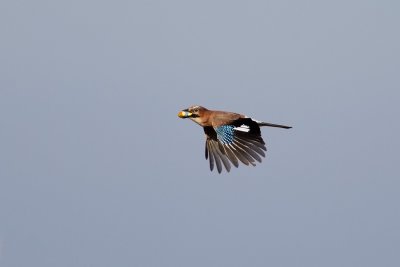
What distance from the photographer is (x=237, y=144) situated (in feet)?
109

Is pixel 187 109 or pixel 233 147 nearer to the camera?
pixel 233 147

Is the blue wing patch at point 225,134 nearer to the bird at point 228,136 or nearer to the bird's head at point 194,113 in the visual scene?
the bird at point 228,136

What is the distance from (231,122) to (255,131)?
743mm

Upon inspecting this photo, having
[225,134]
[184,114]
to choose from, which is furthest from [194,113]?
[225,134]

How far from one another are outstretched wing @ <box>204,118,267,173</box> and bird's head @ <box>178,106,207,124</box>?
1.91 feet

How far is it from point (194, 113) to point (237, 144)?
243 cm

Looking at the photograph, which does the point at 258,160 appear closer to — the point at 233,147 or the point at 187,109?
the point at 233,147

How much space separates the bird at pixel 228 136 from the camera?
32.8m

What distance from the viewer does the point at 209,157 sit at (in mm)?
34969

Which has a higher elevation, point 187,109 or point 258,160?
point 187,109

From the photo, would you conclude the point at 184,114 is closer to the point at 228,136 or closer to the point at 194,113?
the point at 194,113

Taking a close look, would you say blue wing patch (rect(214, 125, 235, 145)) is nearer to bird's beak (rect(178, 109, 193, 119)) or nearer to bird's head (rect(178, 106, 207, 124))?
bird's head (rect(178, 106, 207, 124))

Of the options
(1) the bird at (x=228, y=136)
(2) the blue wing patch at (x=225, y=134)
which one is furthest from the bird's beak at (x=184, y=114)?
(2) the blue wing patch at (x=225, y=134)

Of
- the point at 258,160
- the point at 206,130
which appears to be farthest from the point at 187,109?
the point at 258,160
